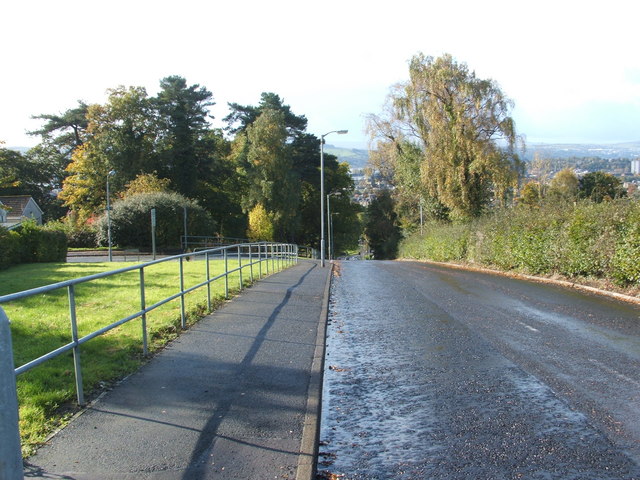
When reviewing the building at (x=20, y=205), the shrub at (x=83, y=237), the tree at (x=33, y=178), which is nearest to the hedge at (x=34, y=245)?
the shrub at (x=83, y=237)

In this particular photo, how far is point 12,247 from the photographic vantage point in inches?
952

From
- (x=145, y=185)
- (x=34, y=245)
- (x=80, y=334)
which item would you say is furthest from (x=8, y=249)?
(x=145, y=185)

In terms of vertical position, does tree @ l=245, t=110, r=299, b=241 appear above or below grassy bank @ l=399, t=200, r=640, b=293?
above

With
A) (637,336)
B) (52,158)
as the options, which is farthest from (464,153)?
(52,158)

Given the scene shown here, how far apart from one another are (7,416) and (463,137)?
34.1m

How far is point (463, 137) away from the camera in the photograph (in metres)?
34.7

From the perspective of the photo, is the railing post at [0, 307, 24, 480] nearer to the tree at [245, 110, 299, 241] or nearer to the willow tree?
the willow tree

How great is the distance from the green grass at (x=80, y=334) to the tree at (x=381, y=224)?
185ft

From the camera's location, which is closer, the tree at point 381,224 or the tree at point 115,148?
the tree at point 115,148

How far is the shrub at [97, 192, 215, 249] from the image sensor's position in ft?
140

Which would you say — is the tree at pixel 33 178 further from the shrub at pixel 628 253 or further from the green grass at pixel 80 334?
the shrub at pixel 628 253

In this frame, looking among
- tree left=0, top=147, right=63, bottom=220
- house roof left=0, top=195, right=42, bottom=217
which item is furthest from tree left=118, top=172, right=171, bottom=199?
tree left=0, top=147, right=63, bottom=220

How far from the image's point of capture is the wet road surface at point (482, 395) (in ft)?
14.7

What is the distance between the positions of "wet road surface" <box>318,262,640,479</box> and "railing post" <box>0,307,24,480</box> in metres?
2.21
